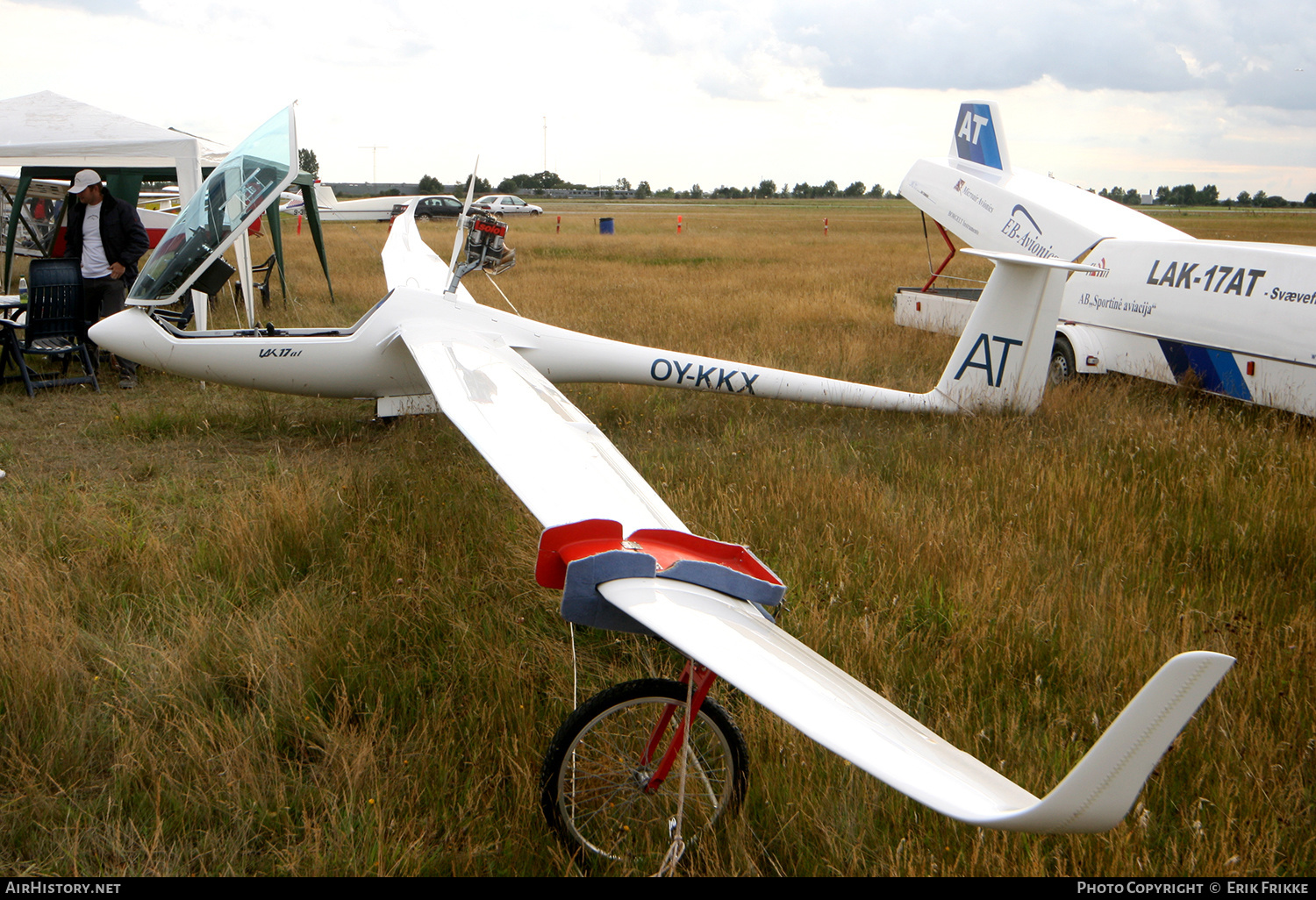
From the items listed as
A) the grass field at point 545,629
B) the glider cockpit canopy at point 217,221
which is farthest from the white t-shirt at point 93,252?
the glider cockpit canopy at point 217,221

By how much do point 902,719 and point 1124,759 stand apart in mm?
644

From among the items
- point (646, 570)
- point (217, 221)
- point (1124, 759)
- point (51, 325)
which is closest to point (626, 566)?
point (646, 570)

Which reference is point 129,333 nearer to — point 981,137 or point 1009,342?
point 1009,342

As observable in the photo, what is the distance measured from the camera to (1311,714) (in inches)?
124

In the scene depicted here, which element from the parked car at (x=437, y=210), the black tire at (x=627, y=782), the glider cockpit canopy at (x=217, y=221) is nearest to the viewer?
the black tire at (x=627, y=782)

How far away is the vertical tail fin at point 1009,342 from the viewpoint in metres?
6.83

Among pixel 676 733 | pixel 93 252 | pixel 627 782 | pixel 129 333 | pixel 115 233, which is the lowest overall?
pixel 627 782

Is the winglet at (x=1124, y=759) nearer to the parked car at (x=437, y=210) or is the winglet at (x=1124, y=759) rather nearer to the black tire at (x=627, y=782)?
the black tire at (x=627, y=782)

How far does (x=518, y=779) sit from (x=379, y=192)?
79.6 m

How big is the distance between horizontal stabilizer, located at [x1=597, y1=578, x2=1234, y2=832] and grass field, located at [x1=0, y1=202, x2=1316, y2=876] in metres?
0.71

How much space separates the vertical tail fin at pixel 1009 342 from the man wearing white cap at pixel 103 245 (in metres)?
8.17

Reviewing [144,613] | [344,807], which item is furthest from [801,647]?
[144,613]

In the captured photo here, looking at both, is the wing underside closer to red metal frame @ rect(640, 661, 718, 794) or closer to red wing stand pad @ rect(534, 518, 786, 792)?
red wing stand pad @ rect(534, 518, 786, 792)

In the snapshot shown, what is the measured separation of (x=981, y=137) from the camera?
1097 centimetres
